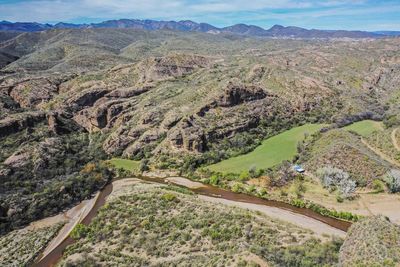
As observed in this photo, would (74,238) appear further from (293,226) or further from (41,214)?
(293,226)

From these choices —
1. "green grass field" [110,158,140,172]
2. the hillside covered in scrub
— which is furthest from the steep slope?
"green grass field" [110,158,140,172]

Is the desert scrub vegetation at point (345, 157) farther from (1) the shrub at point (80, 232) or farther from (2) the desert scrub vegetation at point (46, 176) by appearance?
(2) the desert scrub vegetation at point (46, 176)

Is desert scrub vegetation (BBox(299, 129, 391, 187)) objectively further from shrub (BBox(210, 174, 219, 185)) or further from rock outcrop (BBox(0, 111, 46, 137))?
rock outcrop (BBox(0, 111, 46, 137))

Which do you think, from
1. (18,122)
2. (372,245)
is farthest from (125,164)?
(372,245)

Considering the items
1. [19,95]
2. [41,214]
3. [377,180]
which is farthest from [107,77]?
[377,180]

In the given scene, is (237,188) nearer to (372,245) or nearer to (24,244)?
(372,245)

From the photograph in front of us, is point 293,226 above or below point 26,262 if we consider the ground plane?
above
